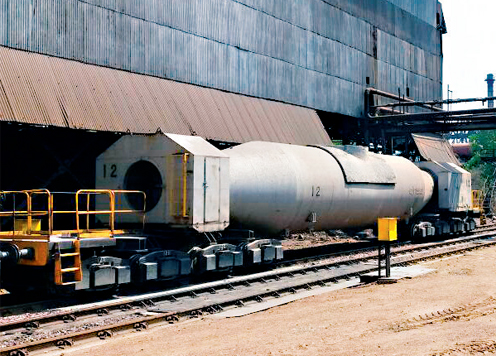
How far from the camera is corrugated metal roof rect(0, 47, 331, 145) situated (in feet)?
60.0

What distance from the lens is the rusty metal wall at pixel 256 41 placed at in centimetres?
2025

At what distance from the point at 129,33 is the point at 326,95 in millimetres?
13886

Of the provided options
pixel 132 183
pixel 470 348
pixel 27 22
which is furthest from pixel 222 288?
pixel 27 22

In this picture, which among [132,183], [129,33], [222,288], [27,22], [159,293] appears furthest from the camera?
[129,33]

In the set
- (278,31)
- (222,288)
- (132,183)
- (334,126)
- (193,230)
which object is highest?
(278,31)

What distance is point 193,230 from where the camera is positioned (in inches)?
615

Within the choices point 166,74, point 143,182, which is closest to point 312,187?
point 143,182

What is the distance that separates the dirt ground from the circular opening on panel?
5.06m

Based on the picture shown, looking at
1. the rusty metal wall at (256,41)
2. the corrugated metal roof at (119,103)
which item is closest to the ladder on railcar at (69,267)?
the corrugated metal roof at (119,103)

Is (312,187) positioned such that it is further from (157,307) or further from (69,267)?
(69,267)

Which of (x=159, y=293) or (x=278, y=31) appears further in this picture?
(x=278, y=31)

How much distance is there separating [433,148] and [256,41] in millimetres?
19878

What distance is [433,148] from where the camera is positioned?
43.1m

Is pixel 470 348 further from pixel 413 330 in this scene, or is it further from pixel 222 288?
pixel 222 288
